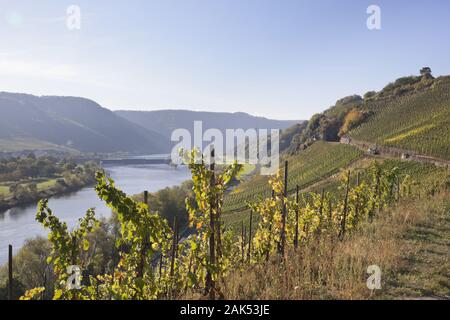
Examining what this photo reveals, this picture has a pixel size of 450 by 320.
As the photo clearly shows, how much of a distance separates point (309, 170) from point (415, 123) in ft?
49.6

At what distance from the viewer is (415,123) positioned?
5122 cm

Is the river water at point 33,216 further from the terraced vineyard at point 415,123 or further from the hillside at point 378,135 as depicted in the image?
the terraced vineyard at point 415,123

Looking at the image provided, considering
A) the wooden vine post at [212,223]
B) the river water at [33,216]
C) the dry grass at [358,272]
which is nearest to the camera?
the dry grass at [358,272]

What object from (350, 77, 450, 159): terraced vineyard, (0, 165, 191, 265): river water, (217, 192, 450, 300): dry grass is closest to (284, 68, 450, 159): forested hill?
(350, 77, 450, 159): terraced vineyard

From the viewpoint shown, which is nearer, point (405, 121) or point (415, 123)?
point (415, 123)

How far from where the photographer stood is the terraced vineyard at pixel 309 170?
48188 millimetres

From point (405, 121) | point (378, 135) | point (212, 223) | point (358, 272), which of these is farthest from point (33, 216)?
point (358, 272)

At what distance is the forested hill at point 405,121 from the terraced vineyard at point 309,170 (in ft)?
12.5

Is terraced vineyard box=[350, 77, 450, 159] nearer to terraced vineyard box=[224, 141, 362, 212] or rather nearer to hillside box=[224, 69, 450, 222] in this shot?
hillside box=[224, 69, 450, 222]

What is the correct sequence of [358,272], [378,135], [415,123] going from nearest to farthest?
[358,272] → [415,123] → [378,135]

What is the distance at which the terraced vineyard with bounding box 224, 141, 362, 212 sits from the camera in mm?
48188

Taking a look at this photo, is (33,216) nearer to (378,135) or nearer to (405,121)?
(378,135)

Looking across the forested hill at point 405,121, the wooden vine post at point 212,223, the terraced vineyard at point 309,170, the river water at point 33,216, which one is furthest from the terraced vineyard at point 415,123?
the wooden vine post at point 212,223

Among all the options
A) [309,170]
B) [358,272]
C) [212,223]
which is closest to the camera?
[212,223]
